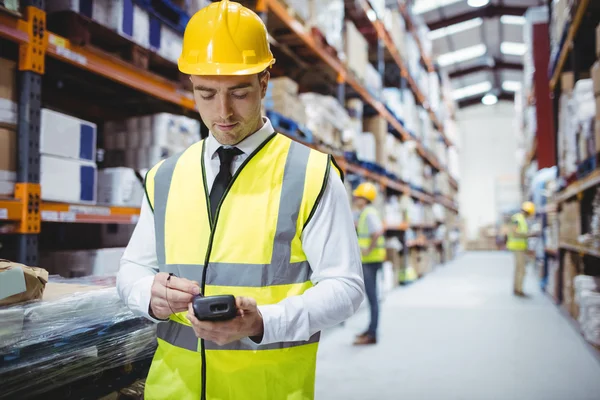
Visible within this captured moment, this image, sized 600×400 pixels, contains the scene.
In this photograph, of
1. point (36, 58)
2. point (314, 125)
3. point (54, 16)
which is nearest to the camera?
point (36, 58)

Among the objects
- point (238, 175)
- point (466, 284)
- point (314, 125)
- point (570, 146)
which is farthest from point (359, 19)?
point (238, 175)

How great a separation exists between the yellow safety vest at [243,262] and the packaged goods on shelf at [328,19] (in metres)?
3.84

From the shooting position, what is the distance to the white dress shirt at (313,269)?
44.6 inches

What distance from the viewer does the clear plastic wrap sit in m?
1.27

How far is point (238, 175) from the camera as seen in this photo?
4.18 ft

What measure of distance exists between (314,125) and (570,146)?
286cm

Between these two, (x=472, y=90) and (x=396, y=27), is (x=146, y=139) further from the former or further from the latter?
(x=472, y=90)

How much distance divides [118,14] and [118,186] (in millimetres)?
950

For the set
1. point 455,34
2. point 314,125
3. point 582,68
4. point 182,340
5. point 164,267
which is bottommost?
point 182,340

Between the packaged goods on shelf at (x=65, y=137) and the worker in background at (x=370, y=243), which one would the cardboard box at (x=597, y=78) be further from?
the packaged goods on shelf at (x=65, y=137)

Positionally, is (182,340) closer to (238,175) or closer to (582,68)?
(238,175)

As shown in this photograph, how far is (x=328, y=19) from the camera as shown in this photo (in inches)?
202

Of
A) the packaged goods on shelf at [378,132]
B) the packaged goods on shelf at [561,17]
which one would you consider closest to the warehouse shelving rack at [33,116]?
the packaged goods on shelf at [561,17]

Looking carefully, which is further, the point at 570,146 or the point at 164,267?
the point at 570,146
